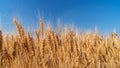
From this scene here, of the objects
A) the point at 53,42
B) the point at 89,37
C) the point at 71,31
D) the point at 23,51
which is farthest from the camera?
the point at 89,37

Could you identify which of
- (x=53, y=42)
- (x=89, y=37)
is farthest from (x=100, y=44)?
(x=53, y=42)

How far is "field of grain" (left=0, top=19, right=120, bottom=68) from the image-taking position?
3705 mm

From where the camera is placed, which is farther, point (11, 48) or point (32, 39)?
point (11, 48)

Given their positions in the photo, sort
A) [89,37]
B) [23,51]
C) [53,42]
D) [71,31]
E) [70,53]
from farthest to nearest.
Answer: [89,37]
[71,31]
[70,53]
[53,42]
[23,51]

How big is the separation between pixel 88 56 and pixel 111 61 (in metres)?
0.58

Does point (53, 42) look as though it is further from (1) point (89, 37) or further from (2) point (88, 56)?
(1) point (89, 37)

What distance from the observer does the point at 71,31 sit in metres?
4.77

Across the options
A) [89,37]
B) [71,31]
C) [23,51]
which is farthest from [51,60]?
[89,37]

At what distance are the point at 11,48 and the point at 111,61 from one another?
1675 millimetres

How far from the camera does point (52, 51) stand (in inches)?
161

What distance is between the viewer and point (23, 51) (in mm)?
3740

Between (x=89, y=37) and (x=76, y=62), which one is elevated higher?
(x=89, y=37)

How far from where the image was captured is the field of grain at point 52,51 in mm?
3705

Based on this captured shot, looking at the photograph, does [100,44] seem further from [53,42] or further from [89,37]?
[53,42]
